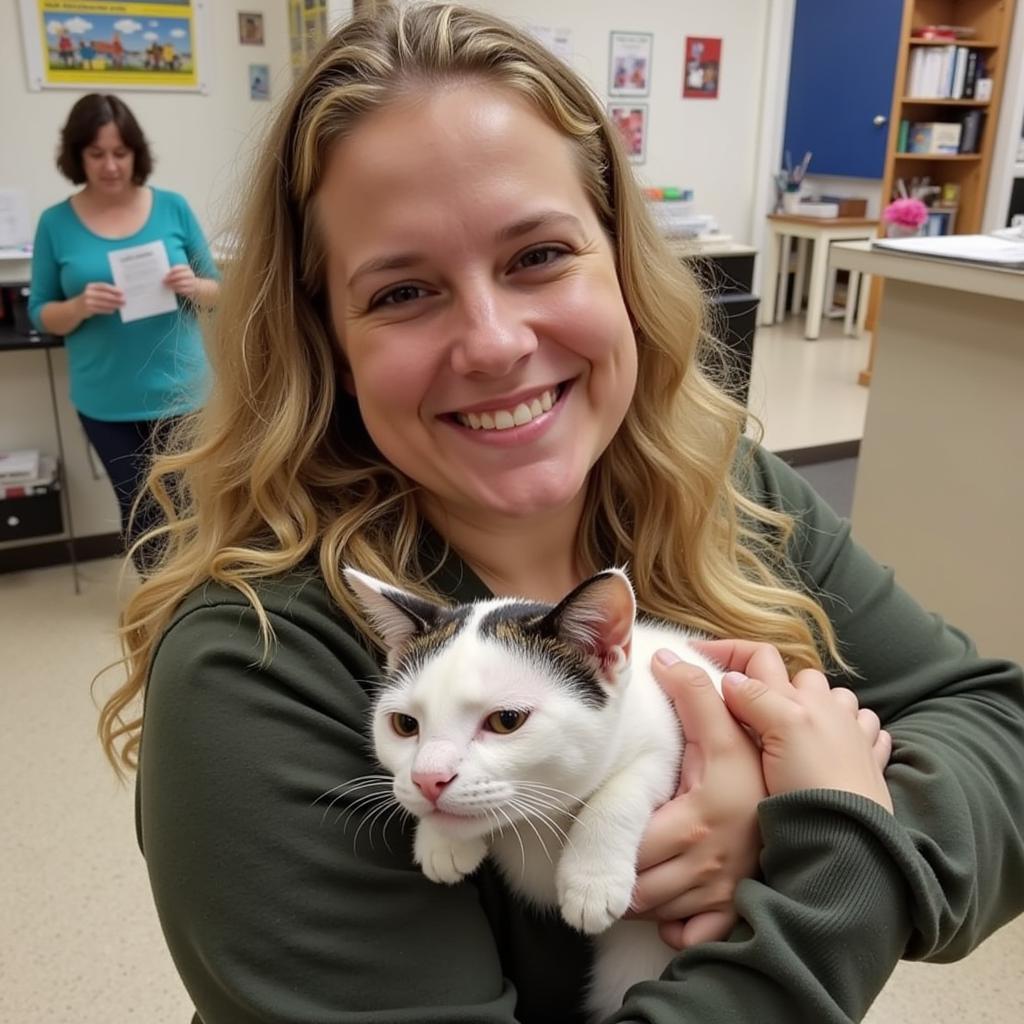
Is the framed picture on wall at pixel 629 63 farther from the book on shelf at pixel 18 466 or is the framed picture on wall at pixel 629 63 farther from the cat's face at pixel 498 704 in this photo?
the cat's face at pixel 498 704

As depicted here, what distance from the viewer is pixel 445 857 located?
2.61 feet

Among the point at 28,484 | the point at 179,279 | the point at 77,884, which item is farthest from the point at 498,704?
the point at 28,484

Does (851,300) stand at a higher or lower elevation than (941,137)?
lower

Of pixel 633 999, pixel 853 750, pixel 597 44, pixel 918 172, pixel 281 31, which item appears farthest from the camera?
pixel 918 172

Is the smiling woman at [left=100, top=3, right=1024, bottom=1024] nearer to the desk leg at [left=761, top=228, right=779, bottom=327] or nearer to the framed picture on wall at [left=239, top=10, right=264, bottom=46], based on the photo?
the framed picture on wall at [left=239, top=10, right=264, bottom=46]

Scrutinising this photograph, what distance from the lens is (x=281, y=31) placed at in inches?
158

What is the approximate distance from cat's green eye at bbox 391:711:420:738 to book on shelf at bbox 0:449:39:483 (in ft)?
10.4

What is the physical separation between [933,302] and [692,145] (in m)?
4.46

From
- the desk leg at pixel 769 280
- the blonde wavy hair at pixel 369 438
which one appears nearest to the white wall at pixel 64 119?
the blonde wavy hair at pixel 369 438

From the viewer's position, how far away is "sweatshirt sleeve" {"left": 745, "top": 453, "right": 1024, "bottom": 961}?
2.92 feet

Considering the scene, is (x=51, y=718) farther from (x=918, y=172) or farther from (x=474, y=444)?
(x=918, y=172)

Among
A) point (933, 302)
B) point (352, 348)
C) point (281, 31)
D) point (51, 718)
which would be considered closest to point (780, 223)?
point (281, 31)

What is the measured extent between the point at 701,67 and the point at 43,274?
15.8 feet

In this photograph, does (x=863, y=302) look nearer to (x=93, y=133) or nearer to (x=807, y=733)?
(x=93, y=133)
